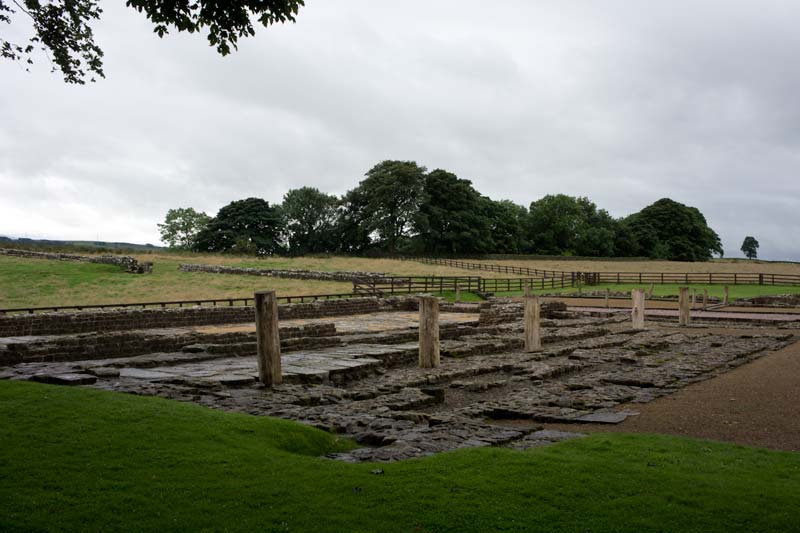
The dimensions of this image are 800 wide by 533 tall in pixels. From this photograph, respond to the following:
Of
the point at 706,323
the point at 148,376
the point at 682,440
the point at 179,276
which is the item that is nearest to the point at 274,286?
the point at 179,276

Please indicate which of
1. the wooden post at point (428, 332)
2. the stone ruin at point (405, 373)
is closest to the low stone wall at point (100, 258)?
the stone ruin at point (405, 373)

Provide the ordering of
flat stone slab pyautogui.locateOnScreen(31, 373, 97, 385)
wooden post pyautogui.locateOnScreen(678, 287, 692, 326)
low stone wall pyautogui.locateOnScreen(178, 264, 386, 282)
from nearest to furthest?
flat stone slab pyautogui.locateOnScreen(31, 373, 97, 385) < wooden post pyautogui.locateOnScreen(678, 287, 692, 326) < low stone wall pyautogui.locateOnScreen(178, 264, 386, 282)

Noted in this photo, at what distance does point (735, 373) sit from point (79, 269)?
4073 cm

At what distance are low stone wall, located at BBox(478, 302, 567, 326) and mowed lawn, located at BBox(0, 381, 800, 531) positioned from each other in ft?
65.1

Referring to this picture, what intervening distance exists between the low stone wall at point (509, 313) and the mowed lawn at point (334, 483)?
1984cm

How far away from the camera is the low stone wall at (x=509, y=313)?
2738 cm

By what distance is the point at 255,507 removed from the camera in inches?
194

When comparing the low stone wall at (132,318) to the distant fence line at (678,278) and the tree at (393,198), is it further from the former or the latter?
the tree at (393,198)

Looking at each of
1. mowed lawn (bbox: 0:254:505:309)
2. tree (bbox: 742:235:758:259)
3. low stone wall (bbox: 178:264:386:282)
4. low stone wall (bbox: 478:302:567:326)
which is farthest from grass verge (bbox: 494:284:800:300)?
tree (bbox: 742:235:758:259)

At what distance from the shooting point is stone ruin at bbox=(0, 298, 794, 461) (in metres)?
8.75

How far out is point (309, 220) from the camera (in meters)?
91.1

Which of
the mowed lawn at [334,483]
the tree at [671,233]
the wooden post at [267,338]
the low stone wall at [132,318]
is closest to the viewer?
the mowed lawn at [334,483]

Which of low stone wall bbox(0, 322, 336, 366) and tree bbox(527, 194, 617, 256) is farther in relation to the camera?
tree bbox(527, 194, 617, 256)

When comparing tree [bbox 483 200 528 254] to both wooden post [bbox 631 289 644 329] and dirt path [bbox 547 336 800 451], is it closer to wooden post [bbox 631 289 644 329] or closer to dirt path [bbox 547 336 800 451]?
wooden post [bbox 631 289 644 329]
